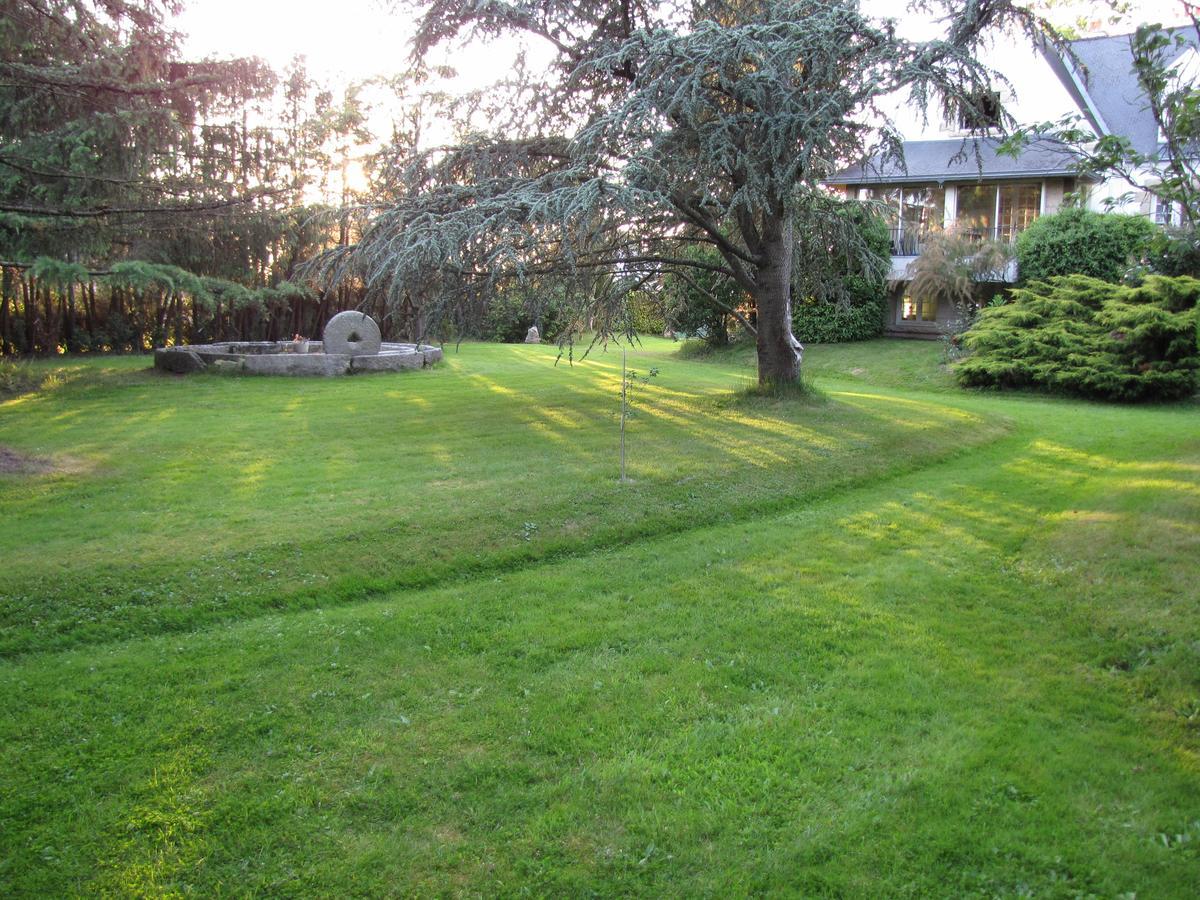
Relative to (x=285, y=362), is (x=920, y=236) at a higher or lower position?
higher

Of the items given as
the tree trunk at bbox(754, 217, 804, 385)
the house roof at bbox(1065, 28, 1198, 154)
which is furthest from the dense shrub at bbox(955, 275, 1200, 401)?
the house roof at bbox(1065, 28, 1198, 154)

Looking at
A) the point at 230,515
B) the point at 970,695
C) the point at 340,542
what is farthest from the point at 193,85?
the point at 970,695

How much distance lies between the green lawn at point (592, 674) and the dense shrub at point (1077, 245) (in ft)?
42.2

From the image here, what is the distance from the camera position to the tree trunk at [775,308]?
13672 millimetres

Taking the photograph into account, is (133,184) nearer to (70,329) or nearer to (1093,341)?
(70,329)

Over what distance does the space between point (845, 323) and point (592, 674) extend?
22.8m

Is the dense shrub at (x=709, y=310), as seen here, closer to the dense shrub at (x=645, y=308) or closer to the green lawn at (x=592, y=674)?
the dense shrub at (x=645, y=308)

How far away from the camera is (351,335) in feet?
68.3

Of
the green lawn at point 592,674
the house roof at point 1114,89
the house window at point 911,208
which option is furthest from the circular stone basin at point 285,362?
the house roof at point 1114,89

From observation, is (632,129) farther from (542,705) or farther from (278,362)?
(278,362)

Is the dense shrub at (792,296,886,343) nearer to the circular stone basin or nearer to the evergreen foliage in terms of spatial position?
the evergreen foliage

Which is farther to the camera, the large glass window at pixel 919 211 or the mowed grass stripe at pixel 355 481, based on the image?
the large glass window at pixel 919 211

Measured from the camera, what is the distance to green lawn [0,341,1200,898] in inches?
134

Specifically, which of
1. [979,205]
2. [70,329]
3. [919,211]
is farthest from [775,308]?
[70,329]
